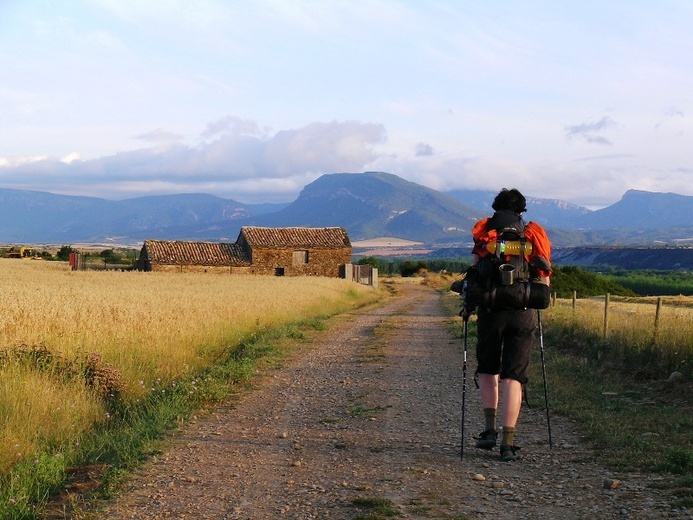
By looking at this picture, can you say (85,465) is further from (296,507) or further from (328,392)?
(328,392)

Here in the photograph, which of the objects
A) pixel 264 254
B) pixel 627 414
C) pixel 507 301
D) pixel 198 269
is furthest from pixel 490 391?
pixel 264 254

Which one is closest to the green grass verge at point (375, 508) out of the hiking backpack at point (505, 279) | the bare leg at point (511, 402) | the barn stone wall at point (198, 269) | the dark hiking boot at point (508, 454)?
the dark hiking boot at point (508, 454)

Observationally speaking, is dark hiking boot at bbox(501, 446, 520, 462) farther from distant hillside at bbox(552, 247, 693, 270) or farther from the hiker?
distant hillside at bbox(552, 247, 693, 270)

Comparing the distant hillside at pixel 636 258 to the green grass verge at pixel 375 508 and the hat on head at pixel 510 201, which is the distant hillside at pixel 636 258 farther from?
the green grass verge at pixel 375 508

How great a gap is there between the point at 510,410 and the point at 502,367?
402mm

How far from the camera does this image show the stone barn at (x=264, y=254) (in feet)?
204

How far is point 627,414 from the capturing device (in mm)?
9156

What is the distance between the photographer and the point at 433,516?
5.20 meters

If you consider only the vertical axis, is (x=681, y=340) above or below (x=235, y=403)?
above

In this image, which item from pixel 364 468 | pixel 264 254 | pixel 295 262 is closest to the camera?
pixel 364 468

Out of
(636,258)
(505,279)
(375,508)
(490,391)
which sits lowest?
(375,508)

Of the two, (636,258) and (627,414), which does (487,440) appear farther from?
(636,258)

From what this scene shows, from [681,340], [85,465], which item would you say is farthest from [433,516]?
[681,340]

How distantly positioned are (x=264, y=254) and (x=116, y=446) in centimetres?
5715
